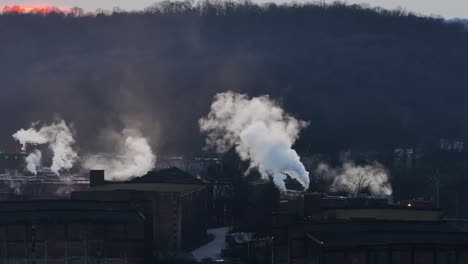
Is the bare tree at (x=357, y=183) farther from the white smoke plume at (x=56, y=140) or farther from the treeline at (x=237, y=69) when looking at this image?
the white smoke plume at (x=56, y=140)

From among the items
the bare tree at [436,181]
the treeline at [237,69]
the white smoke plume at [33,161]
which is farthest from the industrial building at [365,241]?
the treeline at [237,69]

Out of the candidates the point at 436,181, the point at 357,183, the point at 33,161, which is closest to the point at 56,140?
the point at 33,161

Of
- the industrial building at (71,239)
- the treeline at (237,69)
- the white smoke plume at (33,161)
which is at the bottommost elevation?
the industrial building at (71,239)

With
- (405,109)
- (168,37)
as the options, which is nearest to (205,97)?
(405,109)

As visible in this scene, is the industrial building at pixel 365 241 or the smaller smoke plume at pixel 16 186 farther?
the smaller smoke plume at pixel 16 186

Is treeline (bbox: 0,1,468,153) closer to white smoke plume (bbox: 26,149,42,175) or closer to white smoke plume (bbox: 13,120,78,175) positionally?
white smoke plume (bbox: 13,120,78,175)

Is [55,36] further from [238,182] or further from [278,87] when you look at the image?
[238,182]
